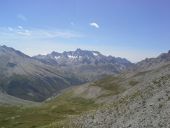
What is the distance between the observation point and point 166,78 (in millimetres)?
57344

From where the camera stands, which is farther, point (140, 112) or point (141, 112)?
point (140, 112)

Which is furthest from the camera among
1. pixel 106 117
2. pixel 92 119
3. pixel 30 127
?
pixel 30 127

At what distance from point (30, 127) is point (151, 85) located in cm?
5167

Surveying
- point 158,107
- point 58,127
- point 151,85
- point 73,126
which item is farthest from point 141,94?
point 58,127

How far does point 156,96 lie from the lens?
50.5m

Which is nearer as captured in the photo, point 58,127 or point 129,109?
point 129,109

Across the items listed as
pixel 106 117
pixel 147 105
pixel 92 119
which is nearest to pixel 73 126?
pixel 92 119

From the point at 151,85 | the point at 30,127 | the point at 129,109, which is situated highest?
the point at 151,85

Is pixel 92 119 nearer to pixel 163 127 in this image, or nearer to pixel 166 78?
pixel 166 78

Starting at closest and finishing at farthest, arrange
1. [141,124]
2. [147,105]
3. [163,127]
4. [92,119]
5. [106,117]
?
[163,127] → [141,124] → [147,105] → [106,117] → [92,119]

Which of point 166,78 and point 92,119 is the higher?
point 166,78

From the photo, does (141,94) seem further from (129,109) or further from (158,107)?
(158,107)

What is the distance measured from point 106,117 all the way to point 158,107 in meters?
11.1

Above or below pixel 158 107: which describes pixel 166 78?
above
